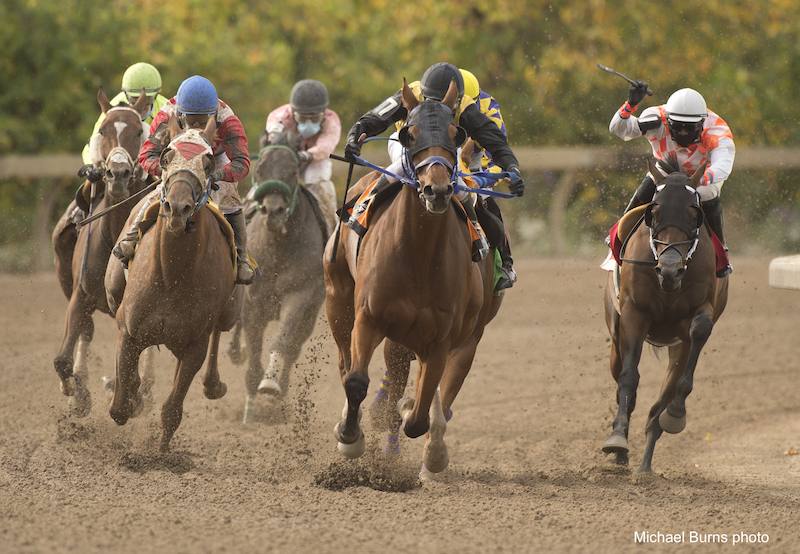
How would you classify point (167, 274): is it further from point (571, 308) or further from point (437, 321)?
point (571, 308)

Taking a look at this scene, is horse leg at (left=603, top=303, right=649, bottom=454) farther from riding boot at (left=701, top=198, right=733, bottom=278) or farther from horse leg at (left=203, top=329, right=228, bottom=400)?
horse leg at (left=203, top=329, right=228, bottom=400)

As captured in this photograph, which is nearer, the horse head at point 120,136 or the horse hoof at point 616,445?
the horse hoof at point 616,445

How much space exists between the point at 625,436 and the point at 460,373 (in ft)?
3.62

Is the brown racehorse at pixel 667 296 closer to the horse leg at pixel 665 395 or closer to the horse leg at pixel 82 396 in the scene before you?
the horse leg at pixel 665 395

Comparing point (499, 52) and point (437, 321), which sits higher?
point (499, 52)

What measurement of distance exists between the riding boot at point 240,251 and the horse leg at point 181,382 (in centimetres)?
57

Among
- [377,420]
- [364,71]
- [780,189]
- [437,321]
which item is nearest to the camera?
[437,321]

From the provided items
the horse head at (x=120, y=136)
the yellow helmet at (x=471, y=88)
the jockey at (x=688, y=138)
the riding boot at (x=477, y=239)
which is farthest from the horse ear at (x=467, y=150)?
Answer: the horse head at (x=120, y=136)

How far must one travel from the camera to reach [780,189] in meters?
21.3

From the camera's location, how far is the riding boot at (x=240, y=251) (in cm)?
901

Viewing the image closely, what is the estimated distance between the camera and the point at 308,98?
11.8 m

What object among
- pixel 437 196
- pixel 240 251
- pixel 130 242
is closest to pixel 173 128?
pixel 130 242

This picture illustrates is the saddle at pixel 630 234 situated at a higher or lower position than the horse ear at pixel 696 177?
lower

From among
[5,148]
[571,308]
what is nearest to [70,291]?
[571,308]
